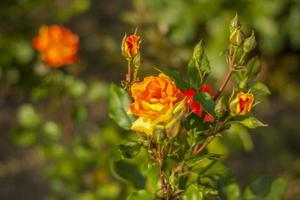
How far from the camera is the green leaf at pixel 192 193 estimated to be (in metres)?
1.16

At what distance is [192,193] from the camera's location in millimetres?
1177

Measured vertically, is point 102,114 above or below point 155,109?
below

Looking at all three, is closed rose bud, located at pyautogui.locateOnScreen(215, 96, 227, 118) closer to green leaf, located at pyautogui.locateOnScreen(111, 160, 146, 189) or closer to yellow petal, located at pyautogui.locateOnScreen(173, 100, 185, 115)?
yellow petal, located at pyautogui.locateOnScreen(173, 100, 185, 115)

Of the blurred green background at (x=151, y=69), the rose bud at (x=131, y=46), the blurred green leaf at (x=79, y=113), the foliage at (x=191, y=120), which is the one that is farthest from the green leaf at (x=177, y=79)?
the blurred green background at (x=151, y=69)

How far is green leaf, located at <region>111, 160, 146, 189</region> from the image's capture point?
1.42m

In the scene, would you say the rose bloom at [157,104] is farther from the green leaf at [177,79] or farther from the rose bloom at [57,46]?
the rose bloom at [57,46]

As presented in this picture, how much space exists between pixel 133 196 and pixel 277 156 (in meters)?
1.88

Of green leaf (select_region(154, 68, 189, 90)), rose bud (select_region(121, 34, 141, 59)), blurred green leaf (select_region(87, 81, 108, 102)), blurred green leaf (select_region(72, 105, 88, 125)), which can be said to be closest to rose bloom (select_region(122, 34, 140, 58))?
rose bud (select_region(121, 34, 141, 59))

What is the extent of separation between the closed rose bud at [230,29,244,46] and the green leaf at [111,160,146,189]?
0.41m

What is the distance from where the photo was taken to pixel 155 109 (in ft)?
3.43

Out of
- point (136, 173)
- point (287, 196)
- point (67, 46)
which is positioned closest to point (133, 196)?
point (136, 173)

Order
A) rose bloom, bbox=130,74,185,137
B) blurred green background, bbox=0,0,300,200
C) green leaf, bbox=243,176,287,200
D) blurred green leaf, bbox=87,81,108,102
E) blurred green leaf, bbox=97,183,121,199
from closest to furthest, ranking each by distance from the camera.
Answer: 1. rose bloom, bbox=130,74,185,137
2. green leaf, bbox=243,176,287,200
3. blurred green leaf, bbox=97,183,121,199
4. blurred green leaf, bbox=87,81,108,102
5. blurred green background, bbox=0,0,300,200

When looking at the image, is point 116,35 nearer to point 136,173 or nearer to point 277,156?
point 277,156

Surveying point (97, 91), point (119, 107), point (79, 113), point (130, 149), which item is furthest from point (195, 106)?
point (97, 91)
